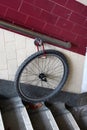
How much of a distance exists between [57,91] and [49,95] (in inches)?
4.1

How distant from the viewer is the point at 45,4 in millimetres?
2215

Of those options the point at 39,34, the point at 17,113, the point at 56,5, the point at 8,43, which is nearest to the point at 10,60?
the point at 8,43

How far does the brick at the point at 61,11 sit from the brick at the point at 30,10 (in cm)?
18

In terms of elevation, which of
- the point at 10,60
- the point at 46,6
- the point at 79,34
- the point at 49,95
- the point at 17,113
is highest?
the point at 46,6

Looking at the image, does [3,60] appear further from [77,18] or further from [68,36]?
[77,18]

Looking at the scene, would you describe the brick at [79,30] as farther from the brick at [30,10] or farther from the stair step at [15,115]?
the stair step at [15,115]

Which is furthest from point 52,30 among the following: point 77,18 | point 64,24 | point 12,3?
point 12,3

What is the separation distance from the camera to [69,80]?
2863mm

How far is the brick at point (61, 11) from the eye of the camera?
2284mm

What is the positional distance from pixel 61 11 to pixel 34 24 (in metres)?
0.30

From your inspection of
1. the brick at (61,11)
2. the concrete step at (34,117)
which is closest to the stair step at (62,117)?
the concrete step at (34,117)

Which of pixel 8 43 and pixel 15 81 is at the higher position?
pixel 8 43

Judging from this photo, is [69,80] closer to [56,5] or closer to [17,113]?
[17,113]

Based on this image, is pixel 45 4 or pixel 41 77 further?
pixel 41 77
